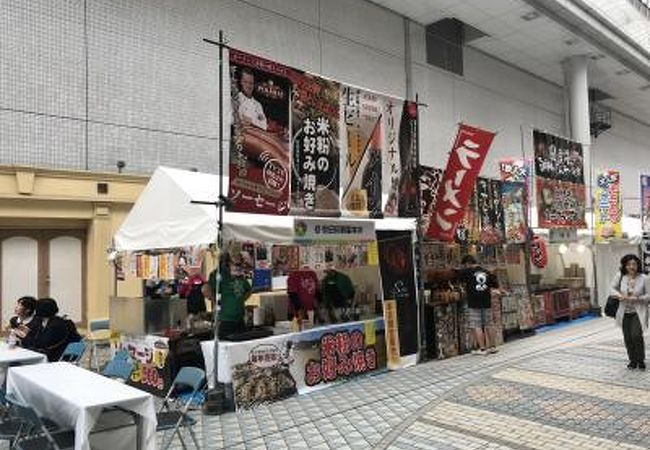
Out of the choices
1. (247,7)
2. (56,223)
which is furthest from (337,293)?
(247,7)

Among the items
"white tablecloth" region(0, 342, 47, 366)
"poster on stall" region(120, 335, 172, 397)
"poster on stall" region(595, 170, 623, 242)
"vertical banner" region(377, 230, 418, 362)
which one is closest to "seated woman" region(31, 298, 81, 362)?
"white tablecloth" region(0, 342, 47, 366)

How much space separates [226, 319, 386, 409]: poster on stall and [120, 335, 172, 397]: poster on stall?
1222 mm

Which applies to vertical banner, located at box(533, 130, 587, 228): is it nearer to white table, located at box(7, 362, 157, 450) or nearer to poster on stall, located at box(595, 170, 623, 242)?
poster on stall, located at box(595, 170, 623, 242)

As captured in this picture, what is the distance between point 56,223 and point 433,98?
11.1 m

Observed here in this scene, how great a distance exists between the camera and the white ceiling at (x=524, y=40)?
16.1 meters

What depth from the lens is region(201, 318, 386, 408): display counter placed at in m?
6.60

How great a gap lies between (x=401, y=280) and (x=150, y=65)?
21.9ft

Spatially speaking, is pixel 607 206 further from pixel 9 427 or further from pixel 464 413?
pixel 9 427

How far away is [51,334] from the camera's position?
22.3 feet

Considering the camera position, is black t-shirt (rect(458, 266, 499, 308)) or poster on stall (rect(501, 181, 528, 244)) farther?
poster on stall (rect(501, 181, 528, 244))

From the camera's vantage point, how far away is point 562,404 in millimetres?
6422

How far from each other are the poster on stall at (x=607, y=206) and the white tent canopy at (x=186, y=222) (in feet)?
25.1

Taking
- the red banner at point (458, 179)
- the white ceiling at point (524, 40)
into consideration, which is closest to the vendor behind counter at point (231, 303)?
the red banner at point (458, 179)

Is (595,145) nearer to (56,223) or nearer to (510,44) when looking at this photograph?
(510,44)
